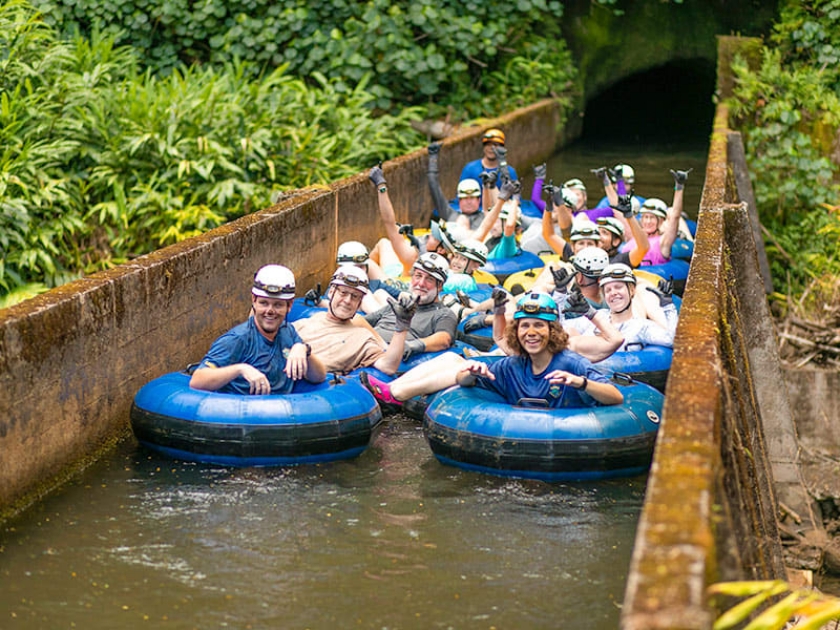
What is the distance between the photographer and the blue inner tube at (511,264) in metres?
12.6

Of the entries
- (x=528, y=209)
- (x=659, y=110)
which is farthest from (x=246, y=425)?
(x=659, y=110)

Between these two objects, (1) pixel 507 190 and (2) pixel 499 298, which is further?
(1) pixel 507 190

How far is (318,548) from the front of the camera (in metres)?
6.49

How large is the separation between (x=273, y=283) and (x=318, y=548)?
1.86 metres

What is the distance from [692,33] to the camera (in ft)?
85.9

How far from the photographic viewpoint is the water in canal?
573cm

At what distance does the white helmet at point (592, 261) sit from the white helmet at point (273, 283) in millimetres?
2698

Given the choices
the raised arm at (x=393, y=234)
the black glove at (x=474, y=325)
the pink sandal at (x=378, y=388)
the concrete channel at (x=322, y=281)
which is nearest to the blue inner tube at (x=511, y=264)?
the raised arm at (x=393, y=234)

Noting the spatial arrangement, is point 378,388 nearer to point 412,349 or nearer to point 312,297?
point 412,349

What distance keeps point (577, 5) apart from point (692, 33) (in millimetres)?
2434

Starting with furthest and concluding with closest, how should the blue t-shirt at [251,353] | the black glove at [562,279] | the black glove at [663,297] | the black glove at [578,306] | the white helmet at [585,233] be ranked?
the white helmet at [585,233]
the black glove at [663,297]
the black glove at [562,279]
the black glove at [578,306]
the blue t-shirt at [251,353]

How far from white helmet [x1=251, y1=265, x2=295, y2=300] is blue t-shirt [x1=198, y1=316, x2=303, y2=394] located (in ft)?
0.78

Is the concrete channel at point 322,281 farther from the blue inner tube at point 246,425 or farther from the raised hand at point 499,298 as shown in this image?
the raised hand at point 499,298

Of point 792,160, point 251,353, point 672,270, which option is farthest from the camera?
point 792,160
